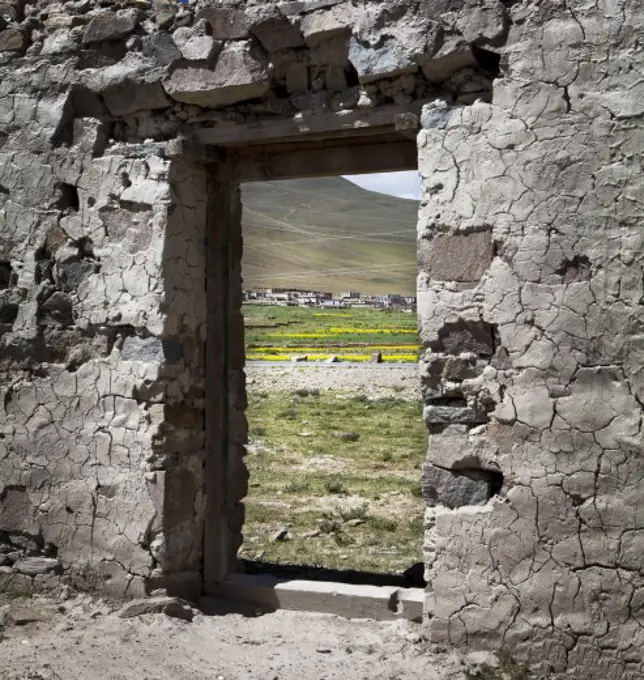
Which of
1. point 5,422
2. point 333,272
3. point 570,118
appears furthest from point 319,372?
point 333,272

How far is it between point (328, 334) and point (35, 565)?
30.1 meters

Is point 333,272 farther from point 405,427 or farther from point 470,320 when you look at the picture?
point 470,320

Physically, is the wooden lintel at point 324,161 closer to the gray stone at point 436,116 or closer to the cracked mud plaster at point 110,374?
the cracked mud plaster at point 110,374

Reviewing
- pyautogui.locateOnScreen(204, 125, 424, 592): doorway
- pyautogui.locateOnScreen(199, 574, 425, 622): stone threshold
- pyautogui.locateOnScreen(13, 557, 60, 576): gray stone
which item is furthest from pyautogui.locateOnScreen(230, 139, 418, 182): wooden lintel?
pyautogui.locateOnScreen(13, 557, 60, 576): gray stone

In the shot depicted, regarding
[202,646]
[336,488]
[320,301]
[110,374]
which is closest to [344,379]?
[336,488]

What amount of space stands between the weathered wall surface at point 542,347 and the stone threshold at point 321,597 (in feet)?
1.38

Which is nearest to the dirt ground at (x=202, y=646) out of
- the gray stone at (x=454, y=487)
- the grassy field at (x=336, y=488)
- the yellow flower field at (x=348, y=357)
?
the gray stone at (x=454, y=487)

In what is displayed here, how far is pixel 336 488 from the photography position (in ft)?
25.2

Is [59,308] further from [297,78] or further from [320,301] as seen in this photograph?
[320,301]

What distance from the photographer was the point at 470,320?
147 inches

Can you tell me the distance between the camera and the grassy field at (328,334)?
26.2 m

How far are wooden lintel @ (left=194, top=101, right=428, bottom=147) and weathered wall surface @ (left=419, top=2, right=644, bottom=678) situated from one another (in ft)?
0.82

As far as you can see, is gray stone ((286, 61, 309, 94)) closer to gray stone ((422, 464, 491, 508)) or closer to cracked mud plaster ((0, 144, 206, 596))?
cracked mud plaster ((0, 144, 206, 596))

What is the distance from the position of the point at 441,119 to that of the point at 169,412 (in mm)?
1938
